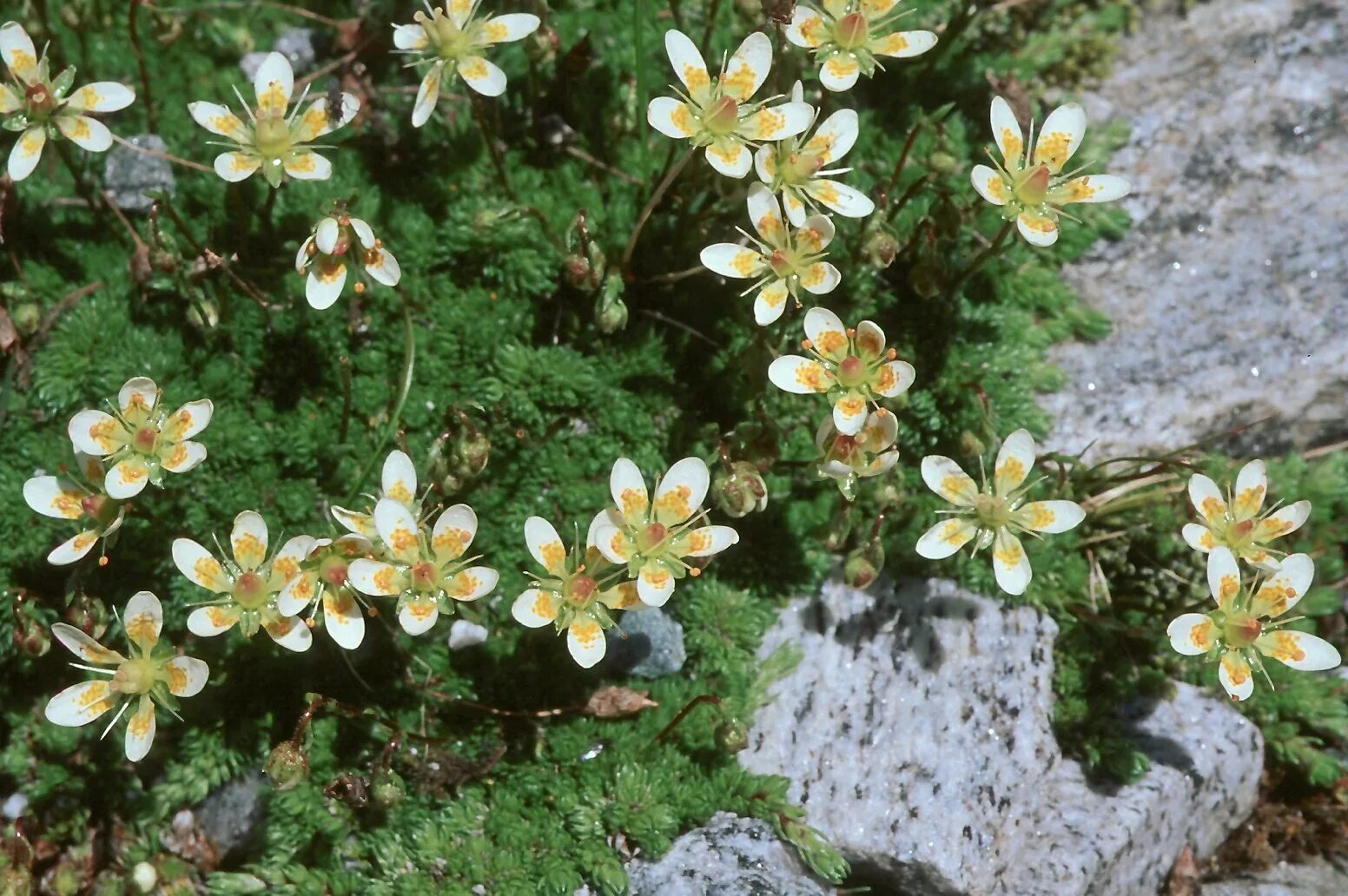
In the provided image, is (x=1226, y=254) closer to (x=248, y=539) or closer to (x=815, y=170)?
(x=815, y=170)

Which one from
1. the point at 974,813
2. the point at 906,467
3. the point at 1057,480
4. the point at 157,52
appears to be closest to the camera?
the point at 974,813

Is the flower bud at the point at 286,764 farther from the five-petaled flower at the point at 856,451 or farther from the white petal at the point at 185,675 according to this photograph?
the five-petaled flower at the point at 856,451

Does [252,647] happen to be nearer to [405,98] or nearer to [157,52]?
[405,98]

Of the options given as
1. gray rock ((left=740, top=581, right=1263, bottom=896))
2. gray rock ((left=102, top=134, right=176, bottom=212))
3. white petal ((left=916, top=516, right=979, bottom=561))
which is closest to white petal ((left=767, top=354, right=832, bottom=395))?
white petal ((left=916, top=516, right=979, bottom=561))

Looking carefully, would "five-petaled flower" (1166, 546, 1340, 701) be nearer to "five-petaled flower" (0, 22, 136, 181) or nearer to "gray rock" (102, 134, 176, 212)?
"five-petaled flower" (0, 22, 136, 181)

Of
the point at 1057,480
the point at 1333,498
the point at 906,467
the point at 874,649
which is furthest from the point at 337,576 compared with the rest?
the point at 1333,498

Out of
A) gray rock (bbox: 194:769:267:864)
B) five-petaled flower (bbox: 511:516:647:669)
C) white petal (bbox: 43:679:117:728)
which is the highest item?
five-petaled flower (bbox: 511:516:647:669)

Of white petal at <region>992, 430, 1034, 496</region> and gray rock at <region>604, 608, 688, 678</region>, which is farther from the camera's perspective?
gray rock at <region>604, 608, 688, 678</region>

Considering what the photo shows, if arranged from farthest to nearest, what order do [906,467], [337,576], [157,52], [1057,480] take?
1. [157,52]
2. [906,467]
3. [1057,480]
4. [337,576]
